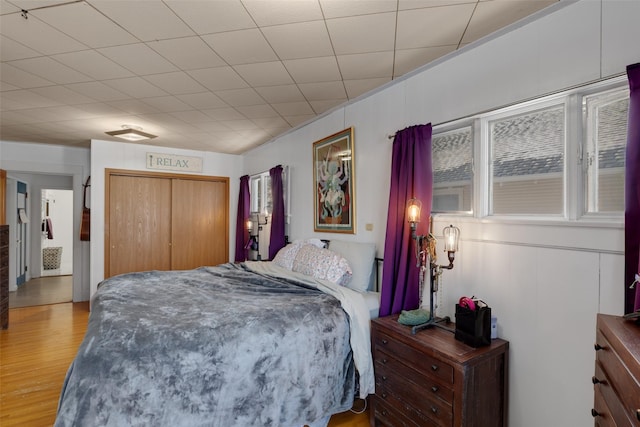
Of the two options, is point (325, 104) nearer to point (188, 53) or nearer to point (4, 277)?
point (188, 53)

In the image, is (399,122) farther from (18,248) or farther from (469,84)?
(18,248)

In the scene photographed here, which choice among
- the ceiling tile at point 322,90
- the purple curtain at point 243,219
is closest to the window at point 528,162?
the ceiling tile at point 322,90

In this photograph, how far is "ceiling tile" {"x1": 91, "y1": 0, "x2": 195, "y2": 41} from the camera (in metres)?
1.62

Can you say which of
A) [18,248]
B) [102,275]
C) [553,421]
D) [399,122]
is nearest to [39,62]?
[399,122]

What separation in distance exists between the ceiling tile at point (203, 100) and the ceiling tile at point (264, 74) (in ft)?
1.73

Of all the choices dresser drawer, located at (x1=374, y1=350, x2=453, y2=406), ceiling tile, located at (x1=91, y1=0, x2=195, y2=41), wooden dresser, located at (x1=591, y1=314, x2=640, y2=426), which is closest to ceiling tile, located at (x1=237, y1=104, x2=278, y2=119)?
Result: ceiling tile, located at (x1=91, y1=0, x2=195, y2=41)

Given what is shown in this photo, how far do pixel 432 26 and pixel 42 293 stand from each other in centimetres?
724

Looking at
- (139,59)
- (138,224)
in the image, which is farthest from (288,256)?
(138,224)

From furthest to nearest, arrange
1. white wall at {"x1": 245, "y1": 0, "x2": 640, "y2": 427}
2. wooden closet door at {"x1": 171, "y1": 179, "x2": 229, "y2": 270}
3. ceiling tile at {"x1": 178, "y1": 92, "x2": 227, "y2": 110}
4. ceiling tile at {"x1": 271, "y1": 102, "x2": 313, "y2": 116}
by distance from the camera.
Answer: wooden closet door at {"x1": 171, "y1": 179, "x2": 229, "y2": 270} < ceiling tile at {"x1": 271, "y1": 102, "x2": 313, "y2": 116} < ceiling tile at {"x1": 178, "y1": 92, "x2": 227, "y2": 110} < white wall at {"x1": 245, "y1": 0, "x2": 640, "y2": 427}

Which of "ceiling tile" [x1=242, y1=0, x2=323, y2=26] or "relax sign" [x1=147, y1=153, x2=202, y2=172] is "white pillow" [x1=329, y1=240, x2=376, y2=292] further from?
"relax sign" [x1=147, y1=153, x2=202, y2=172]

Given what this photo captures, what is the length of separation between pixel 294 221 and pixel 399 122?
202cm

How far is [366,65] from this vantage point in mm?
2281

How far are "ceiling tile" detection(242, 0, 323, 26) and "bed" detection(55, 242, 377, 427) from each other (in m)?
1.75

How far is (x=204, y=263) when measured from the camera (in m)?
5.47
